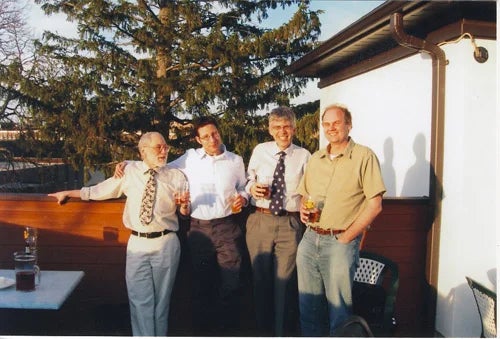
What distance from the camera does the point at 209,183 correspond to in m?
3.46

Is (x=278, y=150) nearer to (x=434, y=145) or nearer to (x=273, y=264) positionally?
(x=273, y=264)

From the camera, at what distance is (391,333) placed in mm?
3463

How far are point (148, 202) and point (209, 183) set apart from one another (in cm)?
46

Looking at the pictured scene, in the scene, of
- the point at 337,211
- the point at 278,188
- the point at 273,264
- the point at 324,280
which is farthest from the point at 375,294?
the point at 278,188

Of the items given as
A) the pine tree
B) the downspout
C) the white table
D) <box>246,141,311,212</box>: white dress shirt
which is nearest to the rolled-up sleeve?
the white table

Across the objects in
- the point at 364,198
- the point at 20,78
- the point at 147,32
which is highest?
the point at 147,32

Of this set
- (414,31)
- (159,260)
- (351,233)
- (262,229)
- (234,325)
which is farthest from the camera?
(414,31)

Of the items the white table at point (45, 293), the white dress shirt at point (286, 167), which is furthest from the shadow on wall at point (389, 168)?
the white table at point (45, 293)

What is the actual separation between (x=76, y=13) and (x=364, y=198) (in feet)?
40.9

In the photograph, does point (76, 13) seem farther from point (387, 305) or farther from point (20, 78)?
point (387, 305)

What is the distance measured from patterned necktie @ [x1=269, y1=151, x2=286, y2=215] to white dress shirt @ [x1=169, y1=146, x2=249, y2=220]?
0.68 ft

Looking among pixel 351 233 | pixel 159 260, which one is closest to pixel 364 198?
pixel 351 233

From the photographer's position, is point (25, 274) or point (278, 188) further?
point (278, 188)

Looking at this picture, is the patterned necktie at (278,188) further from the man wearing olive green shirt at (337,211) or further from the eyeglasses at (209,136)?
the eyeglasses at (209,136)
